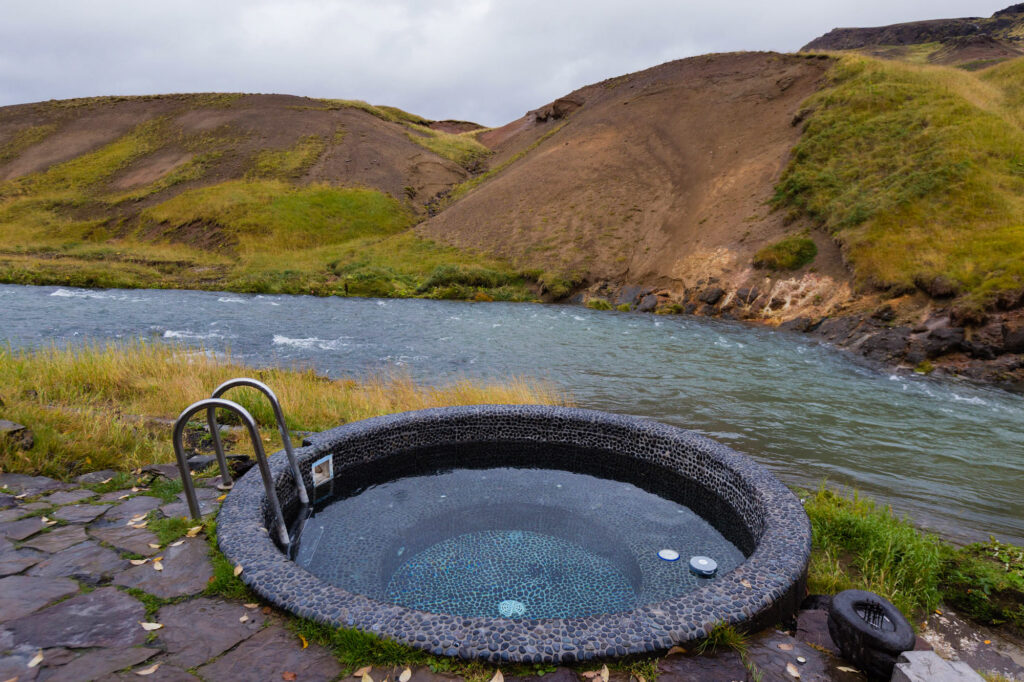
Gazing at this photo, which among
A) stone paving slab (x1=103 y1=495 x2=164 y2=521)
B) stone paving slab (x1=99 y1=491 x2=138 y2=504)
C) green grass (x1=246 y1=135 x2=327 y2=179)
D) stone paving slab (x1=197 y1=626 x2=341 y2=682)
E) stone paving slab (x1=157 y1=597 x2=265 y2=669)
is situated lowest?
stone paving slab (x1=197 y1=626 x2=341 y2=682)

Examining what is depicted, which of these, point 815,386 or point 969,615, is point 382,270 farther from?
point 969,615

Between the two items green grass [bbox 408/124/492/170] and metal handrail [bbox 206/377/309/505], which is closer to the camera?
metal handrail [bbox 206/377/309/505]

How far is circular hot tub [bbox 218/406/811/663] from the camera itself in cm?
328

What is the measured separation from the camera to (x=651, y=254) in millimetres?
29312

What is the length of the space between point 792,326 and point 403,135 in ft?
170

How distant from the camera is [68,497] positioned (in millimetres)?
4766

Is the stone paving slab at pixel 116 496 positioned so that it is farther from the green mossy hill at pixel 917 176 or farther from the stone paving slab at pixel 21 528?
the green mossy hill at pixel 917 176

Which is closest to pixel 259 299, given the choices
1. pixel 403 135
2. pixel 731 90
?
pixel 731 90

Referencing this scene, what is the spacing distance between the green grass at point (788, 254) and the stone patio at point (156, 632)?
20.6 metres

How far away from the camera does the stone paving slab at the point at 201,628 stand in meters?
2.98

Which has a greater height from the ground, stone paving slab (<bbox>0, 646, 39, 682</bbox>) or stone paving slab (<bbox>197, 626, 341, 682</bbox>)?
stone paving slab (<bbox>0, 646, 39, 682</bbox>)

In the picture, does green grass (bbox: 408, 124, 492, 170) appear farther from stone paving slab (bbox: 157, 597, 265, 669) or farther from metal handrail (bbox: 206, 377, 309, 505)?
stone paving slab (bbox: 157, 597, 265, 669)

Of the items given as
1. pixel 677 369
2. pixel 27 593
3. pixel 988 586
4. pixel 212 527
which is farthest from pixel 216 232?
pixel 988 586

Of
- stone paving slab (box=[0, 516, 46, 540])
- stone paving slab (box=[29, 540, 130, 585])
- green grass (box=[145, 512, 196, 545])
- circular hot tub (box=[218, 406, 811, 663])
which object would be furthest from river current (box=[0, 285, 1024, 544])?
stone paving slab (box=[0, 516, 46, 540])
